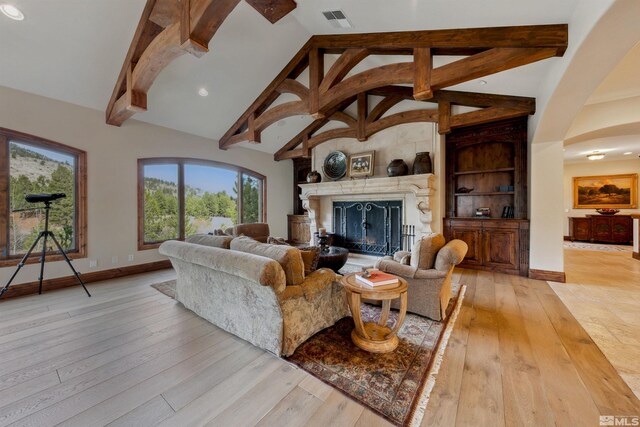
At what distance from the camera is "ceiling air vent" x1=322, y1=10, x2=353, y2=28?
9.96ft

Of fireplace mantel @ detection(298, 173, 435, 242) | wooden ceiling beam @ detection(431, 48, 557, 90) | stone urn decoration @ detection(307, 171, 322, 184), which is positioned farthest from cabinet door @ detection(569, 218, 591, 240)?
stone urn decoration @ detection(307, 171, 322, 184)

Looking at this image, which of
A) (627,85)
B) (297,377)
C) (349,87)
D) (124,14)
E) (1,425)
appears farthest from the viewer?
(349,87)

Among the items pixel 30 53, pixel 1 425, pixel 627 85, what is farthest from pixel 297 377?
pixel 627 85

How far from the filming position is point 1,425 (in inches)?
54.8

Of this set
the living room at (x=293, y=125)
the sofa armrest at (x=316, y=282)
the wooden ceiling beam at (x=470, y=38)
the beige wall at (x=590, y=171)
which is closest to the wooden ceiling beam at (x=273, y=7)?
the living room at (x=293, y=125)

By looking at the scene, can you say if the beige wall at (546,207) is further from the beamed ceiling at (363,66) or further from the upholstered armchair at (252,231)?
the upholstered armchair at (252,231)

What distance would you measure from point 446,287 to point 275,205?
533cm

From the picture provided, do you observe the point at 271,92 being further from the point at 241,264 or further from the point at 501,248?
the point at 501,248

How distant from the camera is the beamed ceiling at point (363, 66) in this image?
2496mm

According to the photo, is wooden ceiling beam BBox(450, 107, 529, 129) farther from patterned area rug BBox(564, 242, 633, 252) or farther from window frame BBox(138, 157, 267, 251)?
patterned area rug BBox(564, 242, 633, 252)

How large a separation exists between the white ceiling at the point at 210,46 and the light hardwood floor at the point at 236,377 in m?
3.04

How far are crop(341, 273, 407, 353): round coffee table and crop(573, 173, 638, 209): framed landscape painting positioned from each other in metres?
9.99

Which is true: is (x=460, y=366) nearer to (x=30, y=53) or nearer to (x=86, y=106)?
(x=30, y=53)

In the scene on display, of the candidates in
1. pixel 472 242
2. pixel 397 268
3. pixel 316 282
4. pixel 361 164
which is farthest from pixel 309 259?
pixel 472 242
